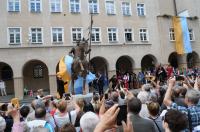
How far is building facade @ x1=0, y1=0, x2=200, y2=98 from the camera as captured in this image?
28.6 m

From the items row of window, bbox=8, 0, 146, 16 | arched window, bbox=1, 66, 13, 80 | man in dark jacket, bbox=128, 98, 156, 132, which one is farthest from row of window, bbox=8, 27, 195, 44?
man in dark jacket, bbox=128, 98, 156, 132

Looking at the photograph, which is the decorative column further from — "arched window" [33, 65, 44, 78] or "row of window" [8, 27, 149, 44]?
→ "row of window" [8, 27, 149, 44]

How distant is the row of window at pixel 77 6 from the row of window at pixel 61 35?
1691 mm

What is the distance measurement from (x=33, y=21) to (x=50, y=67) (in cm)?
429

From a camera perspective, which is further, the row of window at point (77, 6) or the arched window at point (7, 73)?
the arched window at point (7, 73)

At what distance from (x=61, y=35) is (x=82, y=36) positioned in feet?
6.41

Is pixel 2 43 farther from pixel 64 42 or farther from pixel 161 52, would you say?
pixel 161 52

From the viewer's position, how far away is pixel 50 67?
2902 centimetres

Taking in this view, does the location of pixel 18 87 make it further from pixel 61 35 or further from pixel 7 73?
pixel 61 35

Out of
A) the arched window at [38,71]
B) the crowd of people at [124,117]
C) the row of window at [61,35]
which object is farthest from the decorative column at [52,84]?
the crowd of people at [124,117]

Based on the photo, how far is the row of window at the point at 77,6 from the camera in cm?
2923

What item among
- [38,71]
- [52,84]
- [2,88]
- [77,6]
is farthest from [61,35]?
[2,88]

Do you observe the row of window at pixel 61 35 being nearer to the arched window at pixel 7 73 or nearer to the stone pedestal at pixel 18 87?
the arched window at pixel 7 73

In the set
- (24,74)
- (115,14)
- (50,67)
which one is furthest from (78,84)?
(115,14)
